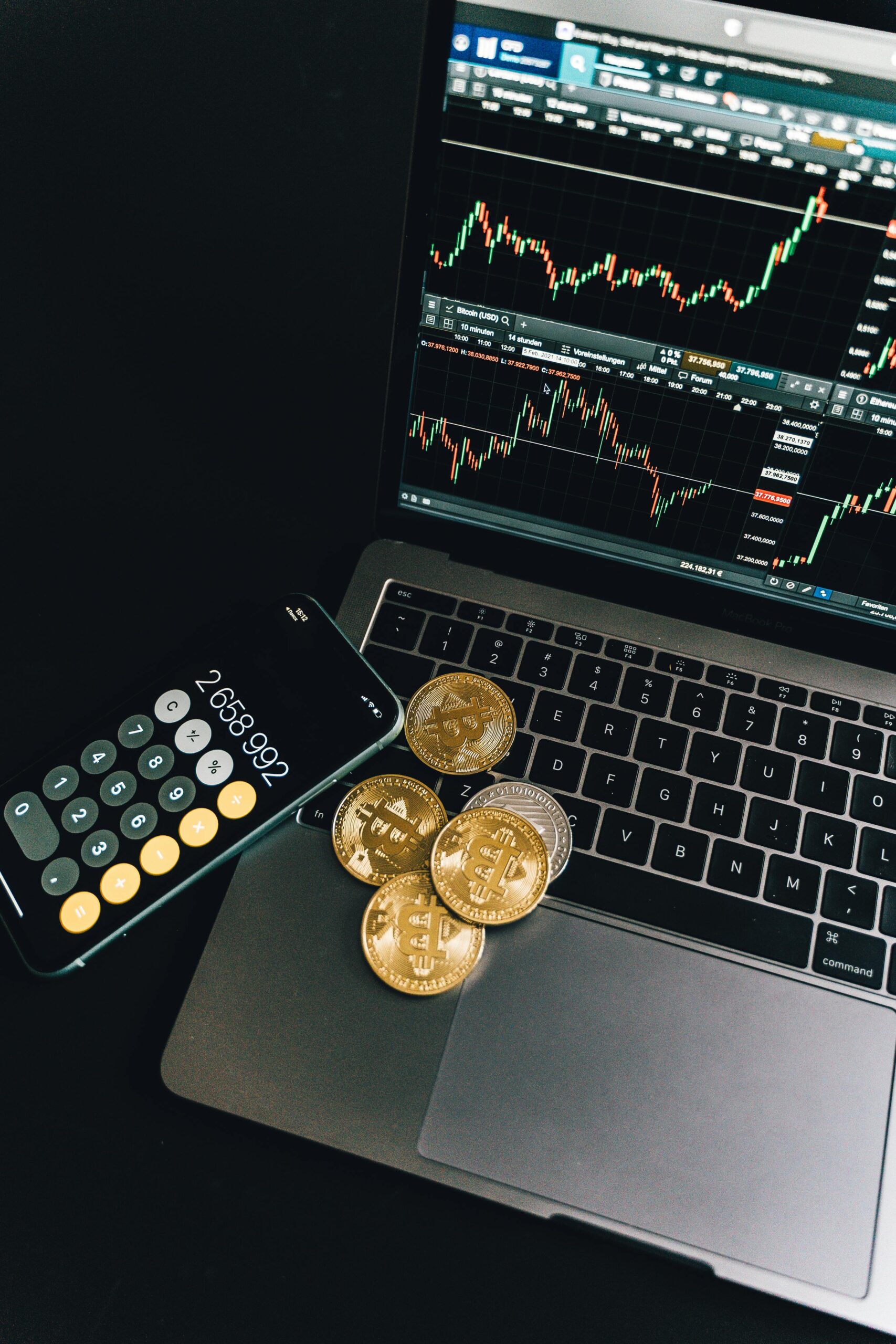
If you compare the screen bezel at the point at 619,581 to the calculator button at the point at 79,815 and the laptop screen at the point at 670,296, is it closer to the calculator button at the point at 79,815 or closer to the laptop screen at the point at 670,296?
the laptop screen at the point at 670,296

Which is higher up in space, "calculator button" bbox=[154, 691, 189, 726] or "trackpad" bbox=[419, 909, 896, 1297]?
"calculator button" bbox=[154, 691, 189, 726]

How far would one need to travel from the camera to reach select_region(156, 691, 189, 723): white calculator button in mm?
663


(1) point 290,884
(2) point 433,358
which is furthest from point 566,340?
(1) point 290,884

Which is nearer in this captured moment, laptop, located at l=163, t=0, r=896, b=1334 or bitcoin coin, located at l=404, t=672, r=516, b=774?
laptop, located at l=163, t=0, r=896, b=1334

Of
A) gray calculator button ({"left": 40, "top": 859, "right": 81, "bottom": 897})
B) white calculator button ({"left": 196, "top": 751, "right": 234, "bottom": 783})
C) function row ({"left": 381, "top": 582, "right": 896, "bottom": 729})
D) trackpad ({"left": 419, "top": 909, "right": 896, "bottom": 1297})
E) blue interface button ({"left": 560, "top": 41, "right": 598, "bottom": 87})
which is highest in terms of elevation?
blue interface button ({"left": 560, "top": 41, "right": 598, "bottom": 87})

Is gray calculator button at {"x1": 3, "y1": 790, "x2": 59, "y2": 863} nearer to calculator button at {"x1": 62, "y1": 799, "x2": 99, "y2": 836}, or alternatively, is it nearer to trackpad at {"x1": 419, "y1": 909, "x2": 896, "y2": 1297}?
calculator button at {"x1": 62, "y1": 799, "x2": 99, "y2": 836}

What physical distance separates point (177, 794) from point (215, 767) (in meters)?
0.03

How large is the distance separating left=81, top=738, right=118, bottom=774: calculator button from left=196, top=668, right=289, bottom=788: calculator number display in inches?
2.9

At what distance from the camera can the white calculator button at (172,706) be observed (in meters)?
0.66

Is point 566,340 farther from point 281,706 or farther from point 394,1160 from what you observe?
point 394,1160

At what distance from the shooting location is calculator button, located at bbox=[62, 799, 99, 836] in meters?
0.62

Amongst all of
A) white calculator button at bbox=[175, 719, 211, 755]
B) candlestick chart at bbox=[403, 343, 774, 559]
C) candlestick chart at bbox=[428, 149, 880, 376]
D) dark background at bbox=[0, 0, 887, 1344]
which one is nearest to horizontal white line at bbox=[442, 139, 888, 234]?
candlestick chart at bbox=[428, 149, 880, 376]

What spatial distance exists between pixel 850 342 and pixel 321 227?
0.51 meters

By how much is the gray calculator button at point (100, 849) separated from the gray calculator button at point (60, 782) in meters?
0.04
